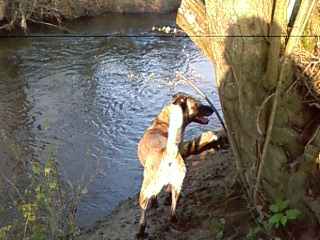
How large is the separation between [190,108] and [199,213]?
112 centimetres

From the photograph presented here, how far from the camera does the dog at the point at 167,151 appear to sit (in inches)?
191

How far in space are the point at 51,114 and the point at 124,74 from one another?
300cm

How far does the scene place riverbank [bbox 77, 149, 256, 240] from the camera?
493 cm

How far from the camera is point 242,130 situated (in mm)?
4465

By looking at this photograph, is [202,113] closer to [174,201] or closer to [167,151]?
[167,151]

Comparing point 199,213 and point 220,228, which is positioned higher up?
point 220,228

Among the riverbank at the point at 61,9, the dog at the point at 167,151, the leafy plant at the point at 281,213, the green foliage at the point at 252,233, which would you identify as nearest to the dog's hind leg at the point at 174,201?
the dog at the point at 167,151

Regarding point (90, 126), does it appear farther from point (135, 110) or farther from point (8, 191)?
point (8, 191)

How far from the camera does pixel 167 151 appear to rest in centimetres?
493

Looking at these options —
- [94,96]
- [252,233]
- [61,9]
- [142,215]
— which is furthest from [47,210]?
[61,9]

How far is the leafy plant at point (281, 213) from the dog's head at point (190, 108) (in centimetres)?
158

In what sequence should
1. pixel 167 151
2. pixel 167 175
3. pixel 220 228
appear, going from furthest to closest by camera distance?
1. pixel 167 175
2. pixel 167 151
3. pixel 220 228

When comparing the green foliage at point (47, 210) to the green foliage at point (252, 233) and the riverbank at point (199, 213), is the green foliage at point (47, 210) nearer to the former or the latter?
the riverbank at point (199, 213)

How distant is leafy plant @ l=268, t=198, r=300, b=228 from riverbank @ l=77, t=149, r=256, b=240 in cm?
58
